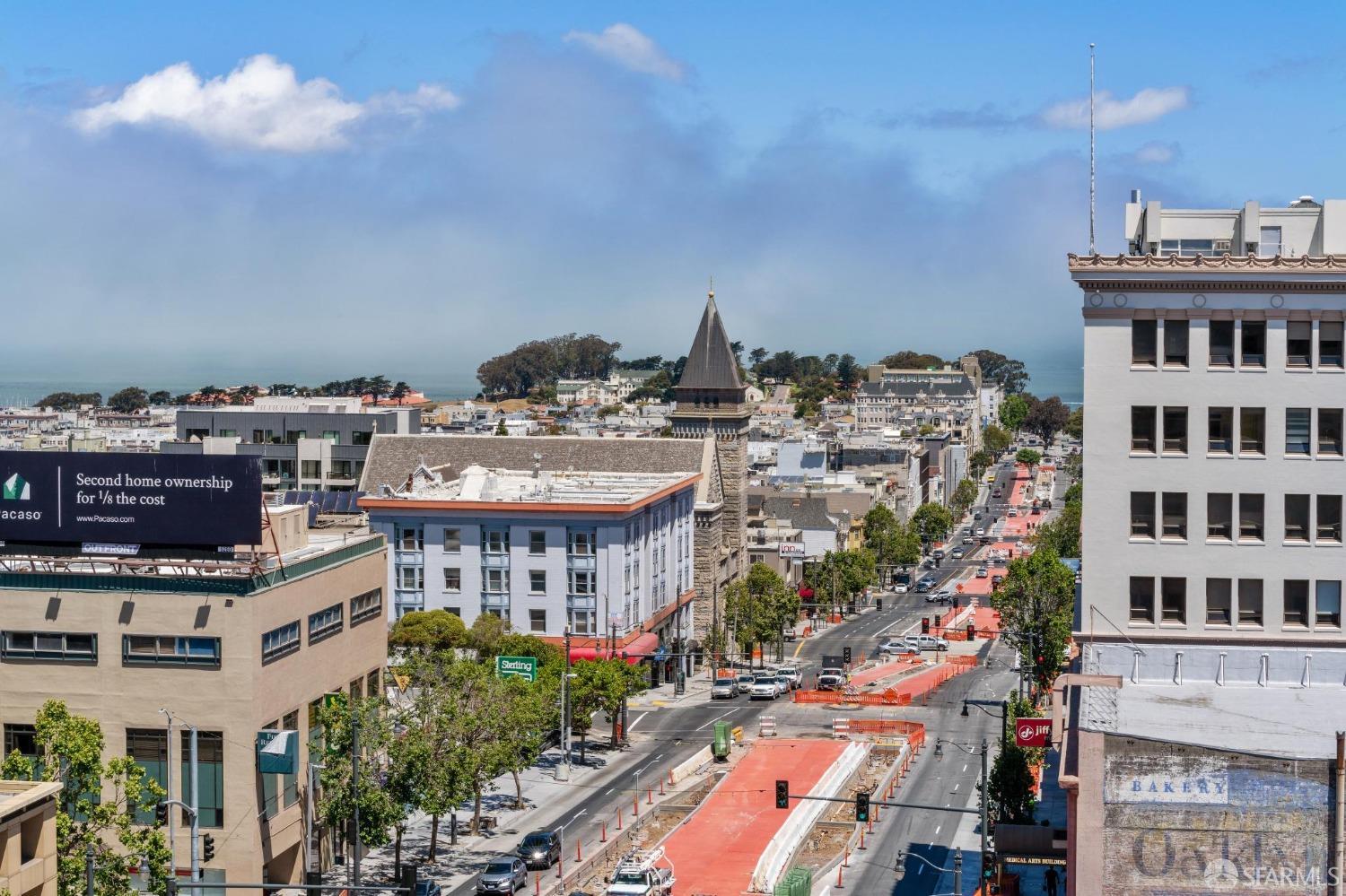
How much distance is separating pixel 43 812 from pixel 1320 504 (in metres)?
40.6

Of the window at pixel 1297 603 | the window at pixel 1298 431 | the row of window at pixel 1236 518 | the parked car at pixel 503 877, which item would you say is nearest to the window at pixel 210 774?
the parked car at pixel 503 877

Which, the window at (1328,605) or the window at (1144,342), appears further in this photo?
the window at (1144,342)

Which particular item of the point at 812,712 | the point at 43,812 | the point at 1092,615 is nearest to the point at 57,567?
the point at 43,812

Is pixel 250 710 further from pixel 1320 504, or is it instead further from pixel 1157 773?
pixel 1320 504

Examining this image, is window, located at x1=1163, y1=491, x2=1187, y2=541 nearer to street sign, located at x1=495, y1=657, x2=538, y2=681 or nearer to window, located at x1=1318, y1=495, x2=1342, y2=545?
window, located at x1=1318, y1=495, x2=1342, y2=545

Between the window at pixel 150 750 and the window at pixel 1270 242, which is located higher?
the window at pixel 1270 242

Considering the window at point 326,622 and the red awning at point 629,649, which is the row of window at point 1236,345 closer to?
the window at point 326,622

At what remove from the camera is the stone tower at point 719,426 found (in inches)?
5837

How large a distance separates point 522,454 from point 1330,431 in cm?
8993

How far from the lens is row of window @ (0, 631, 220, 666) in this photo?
220 ft

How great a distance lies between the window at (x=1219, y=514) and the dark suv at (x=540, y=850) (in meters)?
29.8

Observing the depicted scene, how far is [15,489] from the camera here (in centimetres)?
6956

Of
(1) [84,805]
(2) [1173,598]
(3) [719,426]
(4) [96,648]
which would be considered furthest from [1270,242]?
(3) [719,426]

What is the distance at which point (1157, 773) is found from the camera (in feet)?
170
